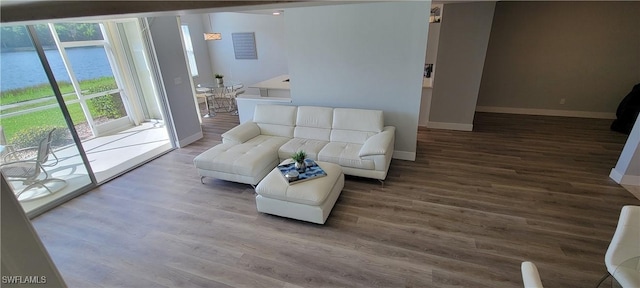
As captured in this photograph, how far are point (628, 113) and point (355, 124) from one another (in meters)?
4.98

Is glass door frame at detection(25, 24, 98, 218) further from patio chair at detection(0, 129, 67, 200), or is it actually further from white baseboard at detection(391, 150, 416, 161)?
white baseboard at detection(391, 150, 416, 161)

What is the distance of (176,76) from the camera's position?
4594 millimetres

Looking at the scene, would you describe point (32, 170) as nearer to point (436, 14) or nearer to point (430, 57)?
point (430, 57)

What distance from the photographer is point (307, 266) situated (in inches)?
89.5

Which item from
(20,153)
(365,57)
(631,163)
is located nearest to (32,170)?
(20,153)

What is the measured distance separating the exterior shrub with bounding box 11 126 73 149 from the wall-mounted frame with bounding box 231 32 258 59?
17.1 ft

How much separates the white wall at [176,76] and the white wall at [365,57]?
A: 2029mm

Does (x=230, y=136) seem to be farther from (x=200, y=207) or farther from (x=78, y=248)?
(x=78, y=248)

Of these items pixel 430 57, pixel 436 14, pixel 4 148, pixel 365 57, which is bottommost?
pixel 4 148

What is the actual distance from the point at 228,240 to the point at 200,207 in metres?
0.74

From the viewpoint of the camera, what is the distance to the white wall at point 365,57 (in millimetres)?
3445

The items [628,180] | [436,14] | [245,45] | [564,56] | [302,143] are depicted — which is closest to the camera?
[628,180]

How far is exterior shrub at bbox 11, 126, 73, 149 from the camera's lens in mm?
3033

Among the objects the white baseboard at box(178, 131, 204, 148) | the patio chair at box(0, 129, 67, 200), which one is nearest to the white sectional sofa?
the white baseboard at box(178, 131, 204, 148)
